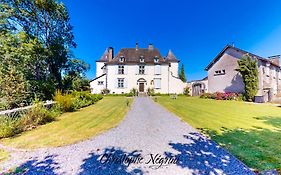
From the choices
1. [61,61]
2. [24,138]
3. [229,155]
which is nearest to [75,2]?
[61,61]

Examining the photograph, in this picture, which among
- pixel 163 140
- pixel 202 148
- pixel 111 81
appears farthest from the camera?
pixel 111 81

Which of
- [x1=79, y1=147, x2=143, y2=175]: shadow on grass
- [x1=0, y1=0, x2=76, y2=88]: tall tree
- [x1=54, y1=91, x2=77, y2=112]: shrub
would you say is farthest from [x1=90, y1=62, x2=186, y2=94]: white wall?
[x1=79, y1=147, x2=143, y2=175]: shadow on grass

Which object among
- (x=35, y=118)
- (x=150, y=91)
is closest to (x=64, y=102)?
(x=35, y=118)

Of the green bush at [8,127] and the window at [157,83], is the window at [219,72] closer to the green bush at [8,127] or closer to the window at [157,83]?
the window at [157,83]

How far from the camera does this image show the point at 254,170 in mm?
3059

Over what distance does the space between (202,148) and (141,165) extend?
185 cm

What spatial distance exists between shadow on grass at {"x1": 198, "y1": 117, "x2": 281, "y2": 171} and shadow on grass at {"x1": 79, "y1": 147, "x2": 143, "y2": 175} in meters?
2.48

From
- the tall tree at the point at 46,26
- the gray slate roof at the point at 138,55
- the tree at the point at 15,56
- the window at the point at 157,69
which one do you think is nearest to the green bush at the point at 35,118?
the tree at the point at 15,56

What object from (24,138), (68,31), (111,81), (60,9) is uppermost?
(60,9)

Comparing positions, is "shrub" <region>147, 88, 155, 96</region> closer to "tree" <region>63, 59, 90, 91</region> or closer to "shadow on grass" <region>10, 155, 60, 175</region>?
"tree" <region>63, 59, 90, 91</region>

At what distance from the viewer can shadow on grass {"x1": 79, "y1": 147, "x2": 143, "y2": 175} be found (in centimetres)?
307

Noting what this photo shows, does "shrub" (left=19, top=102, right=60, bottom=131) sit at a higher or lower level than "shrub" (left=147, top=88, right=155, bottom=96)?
lower

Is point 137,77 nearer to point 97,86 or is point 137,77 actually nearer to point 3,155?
point 97,86

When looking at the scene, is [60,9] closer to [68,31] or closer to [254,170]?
[68,31]
